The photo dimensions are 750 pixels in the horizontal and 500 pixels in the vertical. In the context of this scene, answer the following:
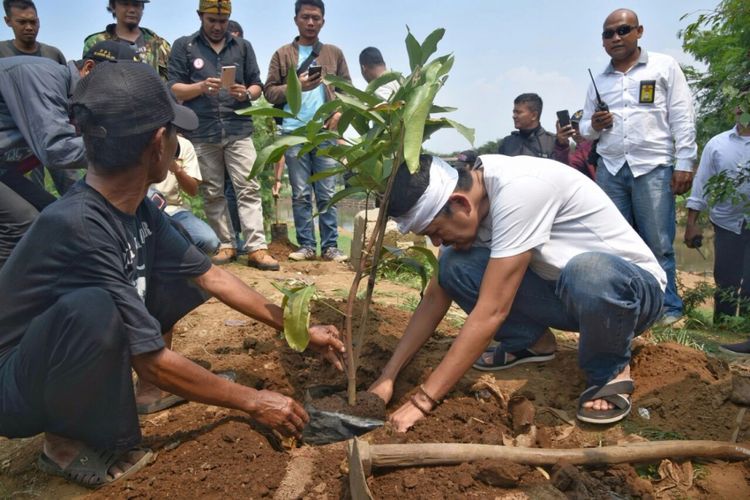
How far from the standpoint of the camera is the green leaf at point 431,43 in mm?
2129

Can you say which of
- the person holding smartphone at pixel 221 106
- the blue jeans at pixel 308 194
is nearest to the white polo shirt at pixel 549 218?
the person holding smartphone at pixel 221 106

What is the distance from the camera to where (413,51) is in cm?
217

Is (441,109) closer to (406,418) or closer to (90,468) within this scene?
(406,418)

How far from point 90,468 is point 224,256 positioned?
10.5 ft

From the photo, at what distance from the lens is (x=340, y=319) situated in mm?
3336

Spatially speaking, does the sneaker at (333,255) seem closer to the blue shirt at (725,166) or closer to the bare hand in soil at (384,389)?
the blue shirt at (725,166)

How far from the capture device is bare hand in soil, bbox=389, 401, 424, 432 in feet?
7.44

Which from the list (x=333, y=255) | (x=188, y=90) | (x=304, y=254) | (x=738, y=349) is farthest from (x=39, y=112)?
(x=738, y=349)

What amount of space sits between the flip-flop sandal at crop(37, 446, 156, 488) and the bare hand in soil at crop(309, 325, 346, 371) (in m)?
0.81

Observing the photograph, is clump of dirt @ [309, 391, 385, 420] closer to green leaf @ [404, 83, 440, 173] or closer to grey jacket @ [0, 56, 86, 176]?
green leaf @ [404, 83, 440, 173]

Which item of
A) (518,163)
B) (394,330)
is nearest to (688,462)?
(518,163)

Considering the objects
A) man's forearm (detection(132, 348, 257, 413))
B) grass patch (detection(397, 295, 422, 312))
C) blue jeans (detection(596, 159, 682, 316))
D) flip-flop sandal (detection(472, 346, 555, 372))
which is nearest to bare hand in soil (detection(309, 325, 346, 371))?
man's forearm (detection(132, 348, 257, 413))

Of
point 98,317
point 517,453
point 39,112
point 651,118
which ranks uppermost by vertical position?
point 39,112

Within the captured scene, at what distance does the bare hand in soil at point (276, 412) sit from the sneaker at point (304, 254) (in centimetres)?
348
